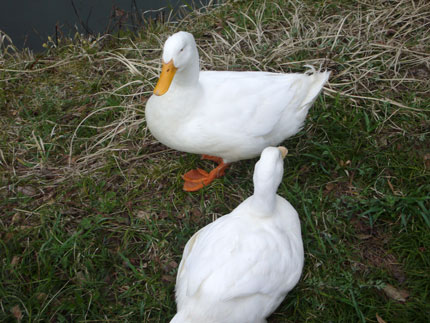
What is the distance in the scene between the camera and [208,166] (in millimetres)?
3338

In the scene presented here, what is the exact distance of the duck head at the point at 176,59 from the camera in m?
2.52

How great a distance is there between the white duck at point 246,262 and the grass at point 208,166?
1.09 feet

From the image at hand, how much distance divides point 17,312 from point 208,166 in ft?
5.42

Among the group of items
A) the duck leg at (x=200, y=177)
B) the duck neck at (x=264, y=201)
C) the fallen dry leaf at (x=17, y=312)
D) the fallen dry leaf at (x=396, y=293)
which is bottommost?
the fallen dry leaf at (x=396, y=293)

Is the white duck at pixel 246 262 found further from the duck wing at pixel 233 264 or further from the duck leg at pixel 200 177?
the duck leg at pixel 200 177

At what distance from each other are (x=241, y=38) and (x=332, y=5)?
1041mm

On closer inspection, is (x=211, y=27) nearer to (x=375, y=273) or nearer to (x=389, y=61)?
(x=389, y=61)

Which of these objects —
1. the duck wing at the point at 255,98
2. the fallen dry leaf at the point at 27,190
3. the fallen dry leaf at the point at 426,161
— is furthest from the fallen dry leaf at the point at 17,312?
the fallen dry leaf at the point at 426,161

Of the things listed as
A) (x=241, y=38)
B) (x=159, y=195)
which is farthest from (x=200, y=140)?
(x=241, y=38)

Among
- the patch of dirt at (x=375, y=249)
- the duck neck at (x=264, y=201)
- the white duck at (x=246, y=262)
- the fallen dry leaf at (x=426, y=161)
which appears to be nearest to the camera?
the white duck at (x=246, y=262)

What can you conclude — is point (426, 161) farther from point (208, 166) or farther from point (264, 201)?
point (208, 166)

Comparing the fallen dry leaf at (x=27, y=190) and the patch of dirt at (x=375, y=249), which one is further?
the fallen dry leaf at (x=27, y=190)

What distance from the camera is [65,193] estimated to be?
123 inches

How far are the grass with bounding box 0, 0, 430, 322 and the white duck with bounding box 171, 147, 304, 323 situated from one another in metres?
0.33
